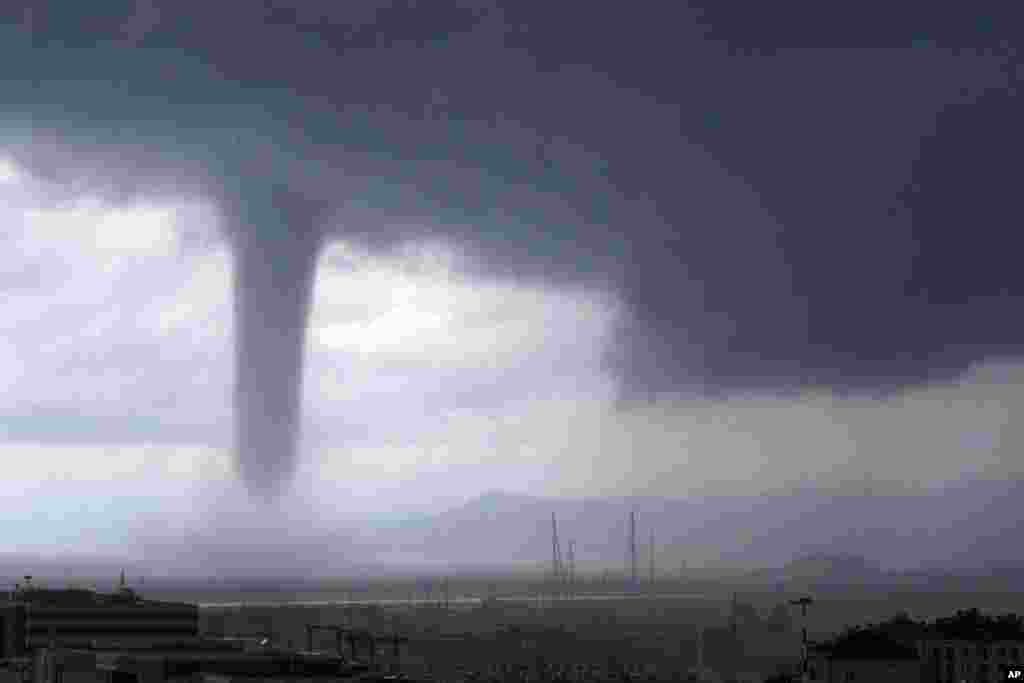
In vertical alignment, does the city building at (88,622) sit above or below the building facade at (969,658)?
above

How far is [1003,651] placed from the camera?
81.1 meters

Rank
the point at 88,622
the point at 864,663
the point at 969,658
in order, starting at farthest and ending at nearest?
1. the point at 88,622
2. the point at 969,658
3. the point at 864,663

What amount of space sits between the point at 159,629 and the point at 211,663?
37751mm

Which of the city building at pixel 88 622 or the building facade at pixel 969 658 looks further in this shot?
the city building at pixel 88 622

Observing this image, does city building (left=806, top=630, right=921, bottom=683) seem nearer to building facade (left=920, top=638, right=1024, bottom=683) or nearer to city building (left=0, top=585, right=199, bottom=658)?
building facade (left=920, top=638, right=1024, bottom=683)

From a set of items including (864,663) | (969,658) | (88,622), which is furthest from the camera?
(88,622)

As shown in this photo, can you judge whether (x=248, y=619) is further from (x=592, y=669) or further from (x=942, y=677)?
(x=942, y=677)

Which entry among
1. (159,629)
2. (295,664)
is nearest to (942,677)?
(295,664)

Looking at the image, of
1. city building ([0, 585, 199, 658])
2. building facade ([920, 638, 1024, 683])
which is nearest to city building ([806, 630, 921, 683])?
building facade ([920, 638, 1024, 683])

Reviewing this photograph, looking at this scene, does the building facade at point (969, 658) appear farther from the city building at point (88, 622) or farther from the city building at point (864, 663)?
the city building at point (88, 622)

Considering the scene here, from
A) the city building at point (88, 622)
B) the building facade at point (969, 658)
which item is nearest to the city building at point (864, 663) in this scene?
the building facade at point (969, 658)

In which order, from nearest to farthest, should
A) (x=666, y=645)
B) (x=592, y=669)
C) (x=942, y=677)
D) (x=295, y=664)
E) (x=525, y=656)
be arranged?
(x=295, y=664)
(x=942, y=677)
(x=592, y=669)
(x=525, y=656)
(x=666, y=645)

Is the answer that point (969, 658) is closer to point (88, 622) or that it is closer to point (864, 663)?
point (864, 663)

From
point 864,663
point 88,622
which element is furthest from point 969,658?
point 88,622
